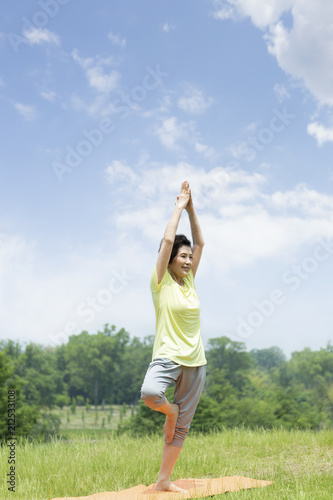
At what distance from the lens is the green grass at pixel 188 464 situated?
3.51m

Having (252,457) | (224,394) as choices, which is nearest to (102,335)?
(224,394)

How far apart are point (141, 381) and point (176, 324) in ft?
131

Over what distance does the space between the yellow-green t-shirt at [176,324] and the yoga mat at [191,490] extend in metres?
0.90

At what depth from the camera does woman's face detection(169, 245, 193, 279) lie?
140 inches

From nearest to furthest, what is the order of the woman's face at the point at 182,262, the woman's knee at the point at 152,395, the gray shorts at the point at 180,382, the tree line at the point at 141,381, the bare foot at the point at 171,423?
the woman's knee at the point at 152,395 → the gray shorts at the point at 180,382 → the bare foot at the point at 171,423 → the woman's face at the point at 182,262 → the tree line at the point at 141,381

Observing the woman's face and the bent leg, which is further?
the woman's face

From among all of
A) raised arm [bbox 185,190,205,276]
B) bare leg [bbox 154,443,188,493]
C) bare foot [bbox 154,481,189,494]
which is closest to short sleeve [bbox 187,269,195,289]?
raised arm [bbox 185,190,205,276]

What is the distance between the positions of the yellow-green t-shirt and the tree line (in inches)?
550

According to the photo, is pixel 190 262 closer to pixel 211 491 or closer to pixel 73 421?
pixel 211 491

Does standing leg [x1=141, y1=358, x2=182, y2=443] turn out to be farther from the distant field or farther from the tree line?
the distant field

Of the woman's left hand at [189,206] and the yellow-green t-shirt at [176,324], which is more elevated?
the woman's left hand at [189,206]

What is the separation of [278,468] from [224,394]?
Answer: 28.0 metres

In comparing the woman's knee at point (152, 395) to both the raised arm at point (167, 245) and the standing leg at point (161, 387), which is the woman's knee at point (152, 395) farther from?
the raised arm at point (167, 245)

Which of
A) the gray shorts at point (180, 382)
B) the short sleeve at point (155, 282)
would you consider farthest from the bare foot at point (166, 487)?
the short sleeve at point (155, 282)
